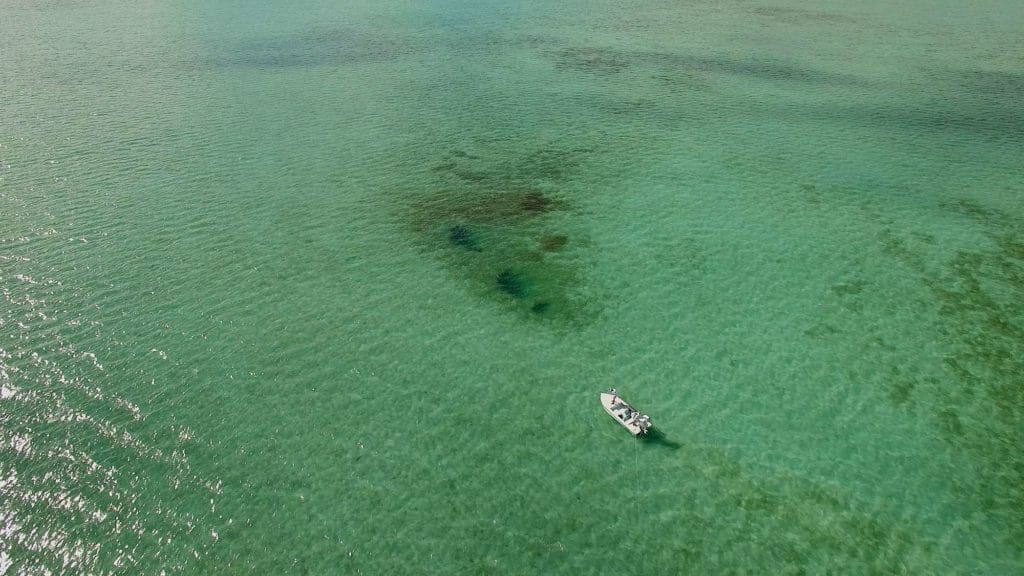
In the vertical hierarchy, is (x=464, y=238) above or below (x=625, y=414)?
above

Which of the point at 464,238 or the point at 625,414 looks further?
the point at 464,238

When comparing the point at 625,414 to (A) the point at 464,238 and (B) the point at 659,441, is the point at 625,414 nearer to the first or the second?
(B) the point at 659,441

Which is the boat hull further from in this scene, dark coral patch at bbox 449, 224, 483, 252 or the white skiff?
dark coral patch at bbox 449, 224, 483, 252

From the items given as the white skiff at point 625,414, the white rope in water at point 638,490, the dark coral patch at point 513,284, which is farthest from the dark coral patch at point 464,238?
the white rope in water at point 638,490

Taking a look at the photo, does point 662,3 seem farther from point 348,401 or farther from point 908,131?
point 348,401

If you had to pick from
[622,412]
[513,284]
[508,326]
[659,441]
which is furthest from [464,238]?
[659,441]

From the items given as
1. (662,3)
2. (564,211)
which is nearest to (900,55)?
(662,3)
